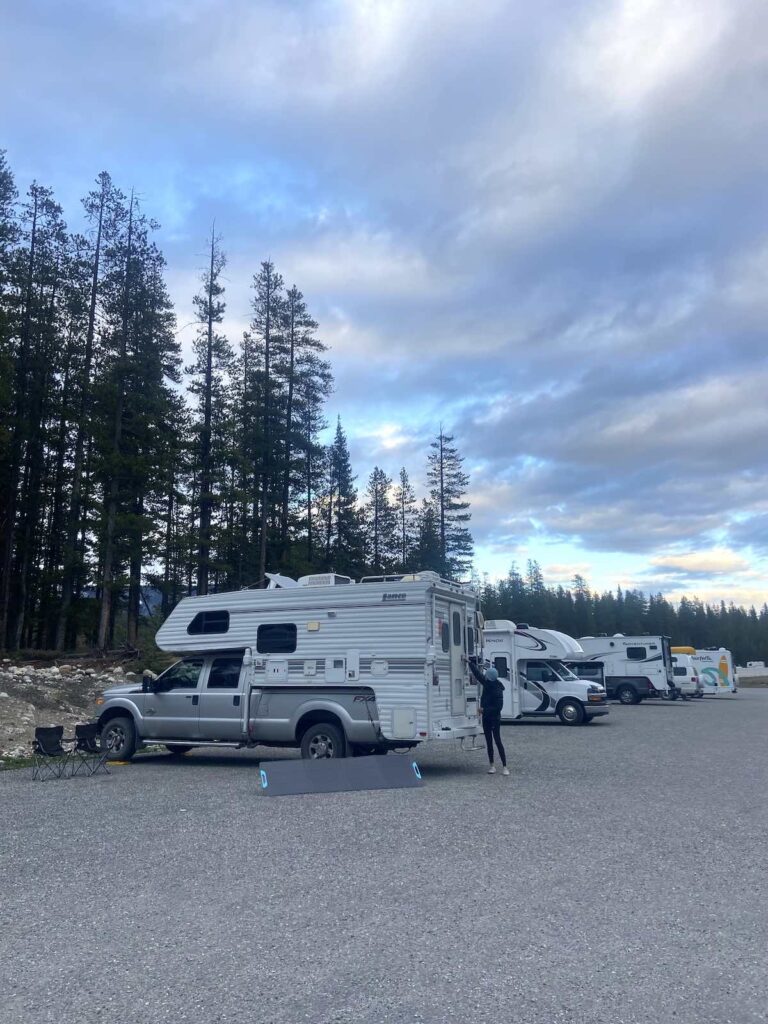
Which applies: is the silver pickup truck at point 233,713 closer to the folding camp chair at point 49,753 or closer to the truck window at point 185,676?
the truck window at point 185,676

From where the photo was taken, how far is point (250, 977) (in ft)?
15.6

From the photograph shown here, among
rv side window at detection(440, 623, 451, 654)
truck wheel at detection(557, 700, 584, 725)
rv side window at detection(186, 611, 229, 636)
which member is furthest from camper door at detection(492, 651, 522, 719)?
rv side window at detection(186, 611, 229, 636)

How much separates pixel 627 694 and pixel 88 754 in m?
28.3

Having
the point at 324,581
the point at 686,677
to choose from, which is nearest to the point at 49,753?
the point at 324,581

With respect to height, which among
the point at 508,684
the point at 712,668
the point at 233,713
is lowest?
the point at 233,713

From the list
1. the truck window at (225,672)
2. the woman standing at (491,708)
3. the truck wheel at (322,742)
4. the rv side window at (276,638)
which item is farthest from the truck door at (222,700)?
the woman standing at (491,708)

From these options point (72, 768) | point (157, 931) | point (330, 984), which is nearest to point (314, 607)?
point (72, 768)

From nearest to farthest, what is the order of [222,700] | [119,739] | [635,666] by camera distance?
[222,700]
[119,739]
[635,666]

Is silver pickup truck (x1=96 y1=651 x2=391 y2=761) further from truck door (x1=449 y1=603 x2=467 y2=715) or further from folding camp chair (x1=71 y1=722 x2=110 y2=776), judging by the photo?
truck door (x1=449 y1=603 x2=467 y2=715)

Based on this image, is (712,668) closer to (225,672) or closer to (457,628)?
(457,628)

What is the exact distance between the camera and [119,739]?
15062 mm

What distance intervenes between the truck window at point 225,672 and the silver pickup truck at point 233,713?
0.6 inches

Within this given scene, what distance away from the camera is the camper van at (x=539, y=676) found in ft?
81.5

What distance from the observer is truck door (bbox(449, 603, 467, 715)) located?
13672mm
